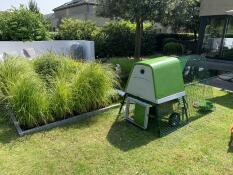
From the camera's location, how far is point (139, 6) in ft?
35.2

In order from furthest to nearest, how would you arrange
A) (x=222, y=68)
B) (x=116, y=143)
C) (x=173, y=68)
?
(x=222, y=68) → (x=173, y=68) → (x=116, y=143)

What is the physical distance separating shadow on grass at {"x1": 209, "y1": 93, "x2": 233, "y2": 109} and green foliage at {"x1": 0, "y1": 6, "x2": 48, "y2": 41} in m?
9.29

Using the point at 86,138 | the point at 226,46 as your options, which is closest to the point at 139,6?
the point at 226,46

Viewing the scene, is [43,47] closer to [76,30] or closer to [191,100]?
[76,30]

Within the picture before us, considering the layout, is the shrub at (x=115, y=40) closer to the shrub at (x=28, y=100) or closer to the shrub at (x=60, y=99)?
the shrub at (x=60, y=99)

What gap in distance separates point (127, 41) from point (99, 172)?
44.2ft

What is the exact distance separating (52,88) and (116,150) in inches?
85.3

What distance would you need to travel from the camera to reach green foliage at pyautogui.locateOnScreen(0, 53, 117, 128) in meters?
5.07

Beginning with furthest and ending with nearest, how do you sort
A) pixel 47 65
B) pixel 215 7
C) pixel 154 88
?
pixel 215 7, pixel 47 65, pixel 154 88

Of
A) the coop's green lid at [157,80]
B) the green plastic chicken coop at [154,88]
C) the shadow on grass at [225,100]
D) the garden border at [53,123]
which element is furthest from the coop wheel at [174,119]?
the shadow on grass at [225,100]

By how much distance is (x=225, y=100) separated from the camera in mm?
6949

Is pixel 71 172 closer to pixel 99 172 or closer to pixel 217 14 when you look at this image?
pixel 99 172

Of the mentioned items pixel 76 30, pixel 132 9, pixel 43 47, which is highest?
pixel 132 9

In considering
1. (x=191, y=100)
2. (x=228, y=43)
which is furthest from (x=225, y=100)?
(x=228, y=43)
